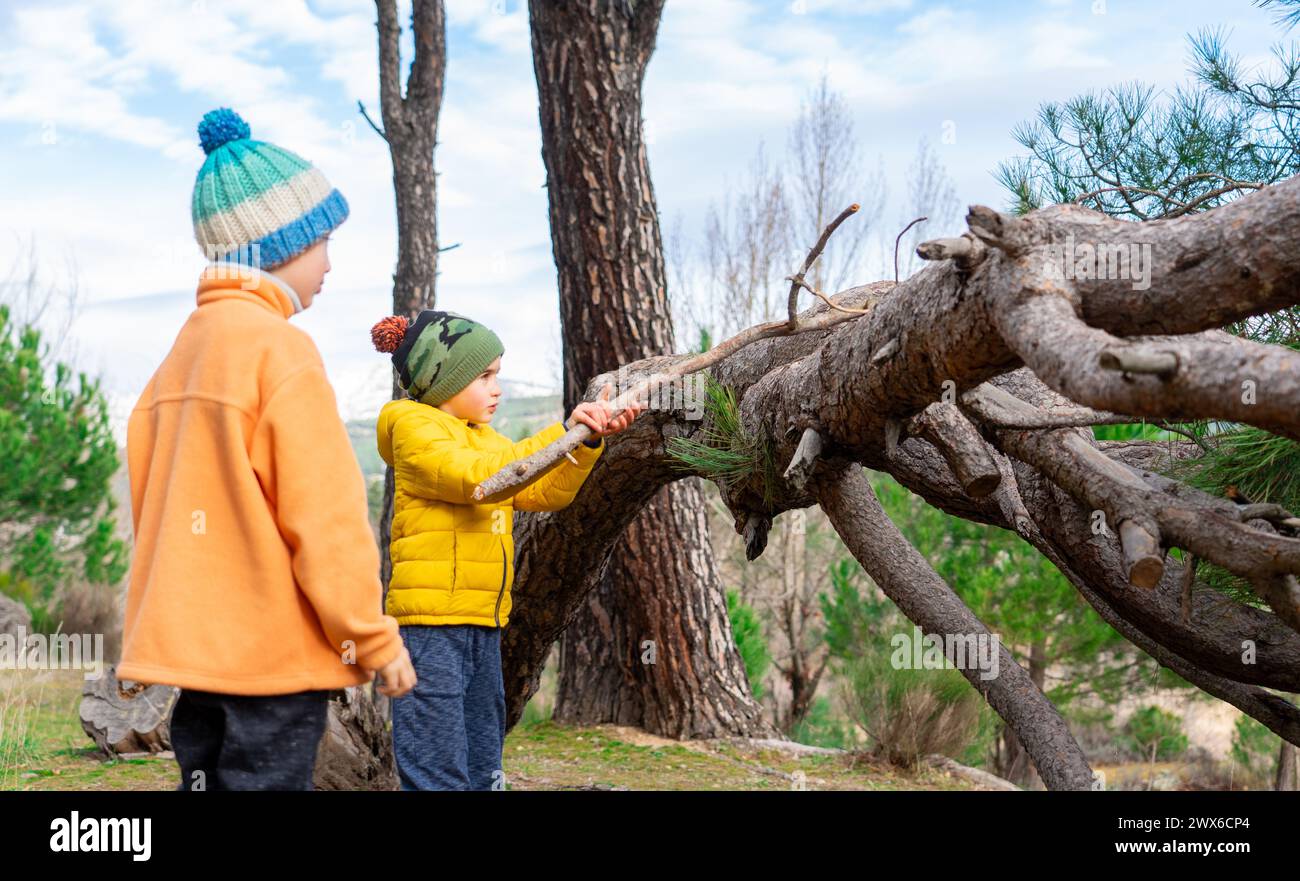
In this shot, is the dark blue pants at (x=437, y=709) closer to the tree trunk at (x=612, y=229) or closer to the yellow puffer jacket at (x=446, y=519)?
the yellow puffer jacket at (x=446, y=519)

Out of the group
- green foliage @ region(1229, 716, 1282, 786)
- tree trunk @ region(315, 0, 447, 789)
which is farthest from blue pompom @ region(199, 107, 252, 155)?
green foliage @ region(1229, 716, 1282, 786)

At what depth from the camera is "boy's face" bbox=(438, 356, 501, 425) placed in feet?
8.71

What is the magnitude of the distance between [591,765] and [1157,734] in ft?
21.6

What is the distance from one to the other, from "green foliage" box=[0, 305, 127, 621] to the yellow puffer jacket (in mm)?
9409

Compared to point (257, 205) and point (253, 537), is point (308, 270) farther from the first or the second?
point (253, 537)

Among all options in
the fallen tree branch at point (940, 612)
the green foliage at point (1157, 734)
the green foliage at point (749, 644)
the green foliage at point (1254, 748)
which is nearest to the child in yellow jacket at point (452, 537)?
the fallen tree branch at point (940, 612)

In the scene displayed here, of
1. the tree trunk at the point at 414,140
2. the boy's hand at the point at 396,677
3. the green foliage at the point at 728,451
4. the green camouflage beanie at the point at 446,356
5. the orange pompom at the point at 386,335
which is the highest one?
the tree trunk at the point at 414,140

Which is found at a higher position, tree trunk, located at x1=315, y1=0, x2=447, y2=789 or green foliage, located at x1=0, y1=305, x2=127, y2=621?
tree trunk, located at x1=315, y1=0, x2=447, y2=789

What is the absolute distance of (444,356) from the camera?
2.62m

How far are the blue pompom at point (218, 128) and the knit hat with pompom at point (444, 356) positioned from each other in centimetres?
75

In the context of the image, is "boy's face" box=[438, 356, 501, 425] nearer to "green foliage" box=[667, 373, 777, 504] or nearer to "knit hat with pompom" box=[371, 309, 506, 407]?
"knit hat with pompom" box=[371, 309, 506, 407]

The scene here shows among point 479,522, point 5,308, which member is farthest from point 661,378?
point 5,308

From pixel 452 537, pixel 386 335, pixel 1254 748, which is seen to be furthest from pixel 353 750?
pixel 1254 748

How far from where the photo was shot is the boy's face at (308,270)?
76.2 inches
